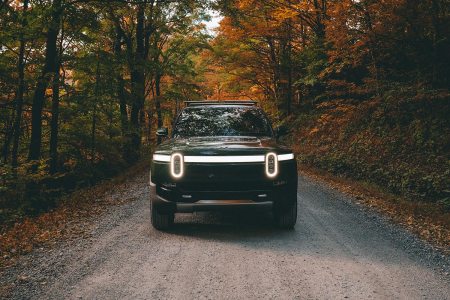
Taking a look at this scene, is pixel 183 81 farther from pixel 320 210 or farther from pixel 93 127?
pixel 320 210

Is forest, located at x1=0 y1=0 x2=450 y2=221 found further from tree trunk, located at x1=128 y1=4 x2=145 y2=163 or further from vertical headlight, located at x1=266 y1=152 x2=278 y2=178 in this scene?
vertical headlight, located at x1=266 y1=152 x2=278 y2=178

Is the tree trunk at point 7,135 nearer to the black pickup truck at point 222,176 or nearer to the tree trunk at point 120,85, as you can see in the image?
the tree trunk at point 120,85

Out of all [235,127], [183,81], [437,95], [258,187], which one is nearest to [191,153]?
[258,187]

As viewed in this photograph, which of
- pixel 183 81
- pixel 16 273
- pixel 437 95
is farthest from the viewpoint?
pixel 183 81

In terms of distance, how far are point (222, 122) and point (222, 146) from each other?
1270 millimetres

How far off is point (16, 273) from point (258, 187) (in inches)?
113

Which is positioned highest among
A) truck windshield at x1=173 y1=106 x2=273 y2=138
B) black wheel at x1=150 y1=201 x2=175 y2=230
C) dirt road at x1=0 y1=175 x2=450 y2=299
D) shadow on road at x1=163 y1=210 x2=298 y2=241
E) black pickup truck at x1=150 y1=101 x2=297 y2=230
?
truck windshield at x1=173 y1=106 x2=273 y2=138

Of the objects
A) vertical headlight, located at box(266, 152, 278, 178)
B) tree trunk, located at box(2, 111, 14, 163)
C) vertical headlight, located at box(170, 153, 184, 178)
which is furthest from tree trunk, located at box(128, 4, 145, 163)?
vertical headlight, located at box(266, 152, 278, 178)

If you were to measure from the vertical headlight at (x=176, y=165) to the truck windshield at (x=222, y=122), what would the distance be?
3.69 feet

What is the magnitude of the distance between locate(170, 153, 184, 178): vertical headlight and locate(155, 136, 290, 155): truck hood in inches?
3.1

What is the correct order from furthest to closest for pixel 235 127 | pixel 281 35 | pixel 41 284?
pixel 281 35, pixel 235 127, pixel 41 284

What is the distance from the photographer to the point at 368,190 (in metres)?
9.37

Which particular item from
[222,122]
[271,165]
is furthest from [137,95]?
[271,165]

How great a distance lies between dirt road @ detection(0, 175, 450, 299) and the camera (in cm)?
359
